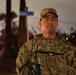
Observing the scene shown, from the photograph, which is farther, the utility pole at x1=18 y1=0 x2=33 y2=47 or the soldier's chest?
the utility pole at x1=18 y1=0 x2=33 y2=47

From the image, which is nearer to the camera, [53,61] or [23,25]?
[53,61]

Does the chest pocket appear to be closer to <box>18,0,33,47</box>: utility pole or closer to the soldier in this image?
the soldier

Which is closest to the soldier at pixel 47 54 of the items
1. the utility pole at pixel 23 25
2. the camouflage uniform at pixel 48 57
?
the camouflage uniform at pixel 48 57

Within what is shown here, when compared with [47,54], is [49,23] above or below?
above

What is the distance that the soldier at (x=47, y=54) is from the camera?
85 cm

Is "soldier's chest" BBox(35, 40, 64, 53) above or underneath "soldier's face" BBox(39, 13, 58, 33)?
underneath

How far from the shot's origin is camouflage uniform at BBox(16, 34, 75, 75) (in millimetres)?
850

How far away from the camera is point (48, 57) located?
0.87m

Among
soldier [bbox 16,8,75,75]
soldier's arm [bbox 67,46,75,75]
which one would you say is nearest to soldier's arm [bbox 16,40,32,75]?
soldier [bbox 16,8,75,75]

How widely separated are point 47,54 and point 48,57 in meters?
0.01

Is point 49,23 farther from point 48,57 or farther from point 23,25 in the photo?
point 23,25

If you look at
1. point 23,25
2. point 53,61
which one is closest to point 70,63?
point 53,61

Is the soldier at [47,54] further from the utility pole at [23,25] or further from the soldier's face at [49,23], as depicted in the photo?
the utility pole at [23,25]

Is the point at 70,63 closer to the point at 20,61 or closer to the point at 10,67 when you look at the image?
the point at 20,61
